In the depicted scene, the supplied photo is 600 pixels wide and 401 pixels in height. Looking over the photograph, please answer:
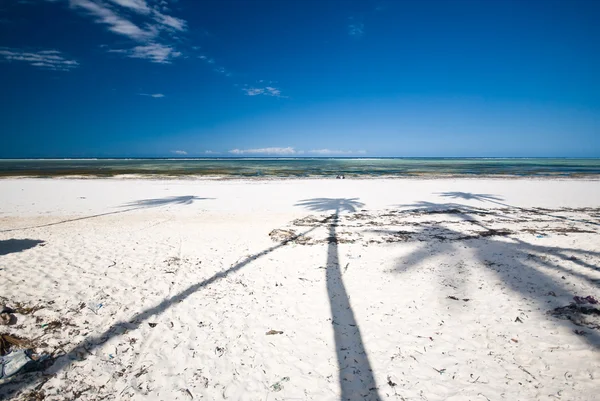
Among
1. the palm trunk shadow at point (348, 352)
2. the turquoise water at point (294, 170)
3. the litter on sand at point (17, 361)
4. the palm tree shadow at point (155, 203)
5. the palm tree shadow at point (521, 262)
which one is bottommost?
the palm trunk shadow at point (348, 352)

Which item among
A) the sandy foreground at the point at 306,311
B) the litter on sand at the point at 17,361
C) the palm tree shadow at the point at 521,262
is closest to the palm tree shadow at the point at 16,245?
the sandy foreground at the point at 306,311

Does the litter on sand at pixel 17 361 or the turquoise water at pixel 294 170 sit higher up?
the turquoise water at pixel 294 170

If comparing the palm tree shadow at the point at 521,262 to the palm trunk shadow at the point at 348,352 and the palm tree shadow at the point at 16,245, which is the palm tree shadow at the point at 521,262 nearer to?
the palm trunk shadow at the point at 348,352

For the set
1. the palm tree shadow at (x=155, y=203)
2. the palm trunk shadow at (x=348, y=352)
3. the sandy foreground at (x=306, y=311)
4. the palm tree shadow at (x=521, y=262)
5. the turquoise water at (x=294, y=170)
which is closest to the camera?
the palm trunk shadow at (x=348, y=352)

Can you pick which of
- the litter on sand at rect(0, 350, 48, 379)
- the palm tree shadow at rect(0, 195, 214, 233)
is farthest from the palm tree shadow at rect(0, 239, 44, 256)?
the litter on sand at rect(0, 350, 48, 379)

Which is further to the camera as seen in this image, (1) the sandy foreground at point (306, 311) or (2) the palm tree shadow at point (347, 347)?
(1) the sandy foreground at point (306, 311)

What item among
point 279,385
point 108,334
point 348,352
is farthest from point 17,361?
point 348,352

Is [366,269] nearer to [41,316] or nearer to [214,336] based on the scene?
[214,336]

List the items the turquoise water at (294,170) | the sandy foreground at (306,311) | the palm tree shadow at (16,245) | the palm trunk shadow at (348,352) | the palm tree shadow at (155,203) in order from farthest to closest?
the turquoise water at (294,170)
the palm tree shadow at (155,203)
the palm tree shadow at (16,245)
the sandy foreground at (306,311)
the palm trunk shadow at (348,352)

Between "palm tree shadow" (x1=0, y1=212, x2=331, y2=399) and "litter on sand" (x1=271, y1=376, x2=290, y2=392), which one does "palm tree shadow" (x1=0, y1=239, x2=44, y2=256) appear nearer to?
"palm tree shadow" (x1=0, y1=212, x2=331, y2=399)
